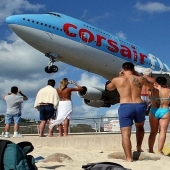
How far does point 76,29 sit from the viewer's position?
24984 mm

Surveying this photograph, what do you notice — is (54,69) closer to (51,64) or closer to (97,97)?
(51,64)

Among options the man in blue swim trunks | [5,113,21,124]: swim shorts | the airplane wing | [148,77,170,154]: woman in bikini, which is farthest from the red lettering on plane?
the man in blue swim trunks

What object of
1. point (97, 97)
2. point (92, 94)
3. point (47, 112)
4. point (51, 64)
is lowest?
point (47, 112)

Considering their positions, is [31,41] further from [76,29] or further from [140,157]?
[140,157]

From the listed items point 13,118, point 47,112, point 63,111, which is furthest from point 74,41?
point 63,111

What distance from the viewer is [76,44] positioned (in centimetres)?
2464

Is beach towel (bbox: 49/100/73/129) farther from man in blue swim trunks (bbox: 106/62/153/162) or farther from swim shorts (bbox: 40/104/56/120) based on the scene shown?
man in blue swim trunks (bbox: 106/62/153/162)

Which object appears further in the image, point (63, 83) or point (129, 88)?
point (63, 83)

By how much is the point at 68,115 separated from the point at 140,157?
397 cm

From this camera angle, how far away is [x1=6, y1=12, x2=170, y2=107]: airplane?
2405 cm

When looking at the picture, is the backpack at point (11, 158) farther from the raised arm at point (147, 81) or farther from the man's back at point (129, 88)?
the raised arm at point (147, 81)

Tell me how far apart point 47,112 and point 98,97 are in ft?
40.9

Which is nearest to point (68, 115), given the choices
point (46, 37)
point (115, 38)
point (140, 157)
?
point (140, 157)

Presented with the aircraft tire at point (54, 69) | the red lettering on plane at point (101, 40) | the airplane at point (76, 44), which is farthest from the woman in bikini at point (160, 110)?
the red lettering on plane at point (101, 40)
